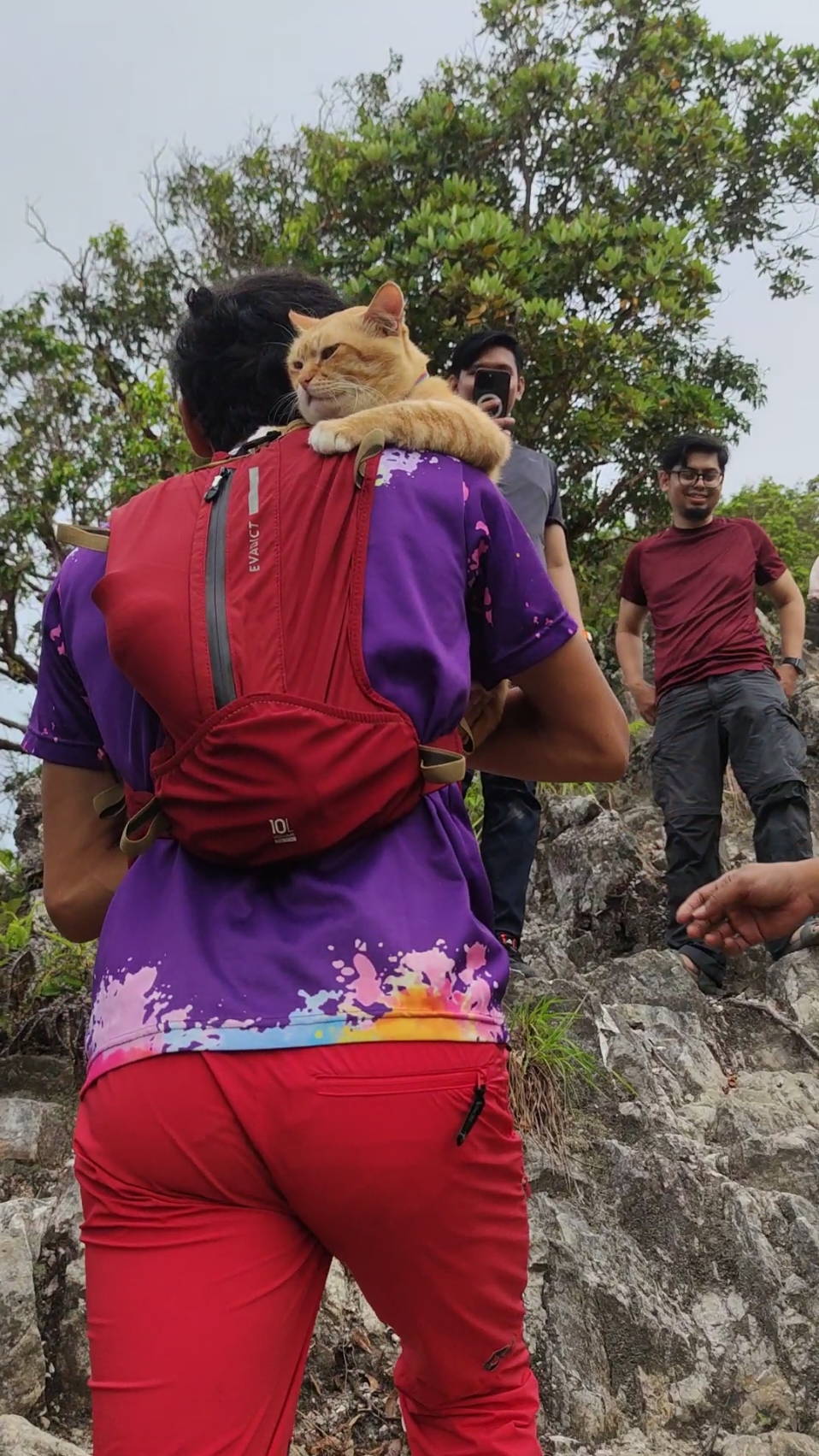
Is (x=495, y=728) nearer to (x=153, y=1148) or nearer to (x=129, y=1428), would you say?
(x=153, y=1148)

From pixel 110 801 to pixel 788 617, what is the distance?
4.58 metres

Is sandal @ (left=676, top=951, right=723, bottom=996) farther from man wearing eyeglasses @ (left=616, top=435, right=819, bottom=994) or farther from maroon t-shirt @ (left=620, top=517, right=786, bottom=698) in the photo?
maroon t-shirt @ (left=620, top=517, right=786, bottom=698)

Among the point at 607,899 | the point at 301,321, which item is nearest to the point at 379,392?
the point at 301,321

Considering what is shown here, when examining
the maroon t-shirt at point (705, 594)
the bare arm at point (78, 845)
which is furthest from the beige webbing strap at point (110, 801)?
the maroon t-shirt at point (705, 594)

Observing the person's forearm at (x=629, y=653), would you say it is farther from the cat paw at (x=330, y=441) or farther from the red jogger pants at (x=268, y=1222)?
the red jogger pants at (x=268, y=1222)

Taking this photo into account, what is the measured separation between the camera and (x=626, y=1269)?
302 cm

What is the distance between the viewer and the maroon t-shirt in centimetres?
502

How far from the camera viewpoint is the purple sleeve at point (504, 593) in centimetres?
140

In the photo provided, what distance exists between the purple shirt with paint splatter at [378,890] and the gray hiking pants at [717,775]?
3577 millimetres

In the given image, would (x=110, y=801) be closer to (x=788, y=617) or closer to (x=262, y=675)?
(x=262, y=675)

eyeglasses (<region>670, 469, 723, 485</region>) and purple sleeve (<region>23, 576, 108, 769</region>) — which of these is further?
eyeglasses (<region>670, 469, 723, 485</region>)

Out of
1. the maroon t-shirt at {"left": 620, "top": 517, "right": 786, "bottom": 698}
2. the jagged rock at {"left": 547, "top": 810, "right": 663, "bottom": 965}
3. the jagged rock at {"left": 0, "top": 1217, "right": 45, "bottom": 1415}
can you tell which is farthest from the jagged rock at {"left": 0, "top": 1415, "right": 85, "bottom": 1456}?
the maroon t-shirt at {"left": 620, "top": 517, "right": 786, "bottom": 698}

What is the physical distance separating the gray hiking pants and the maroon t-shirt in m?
0.09

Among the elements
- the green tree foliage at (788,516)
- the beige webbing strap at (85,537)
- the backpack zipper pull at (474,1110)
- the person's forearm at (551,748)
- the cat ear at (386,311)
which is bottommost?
the backpack zipper pull at (474,1110)
